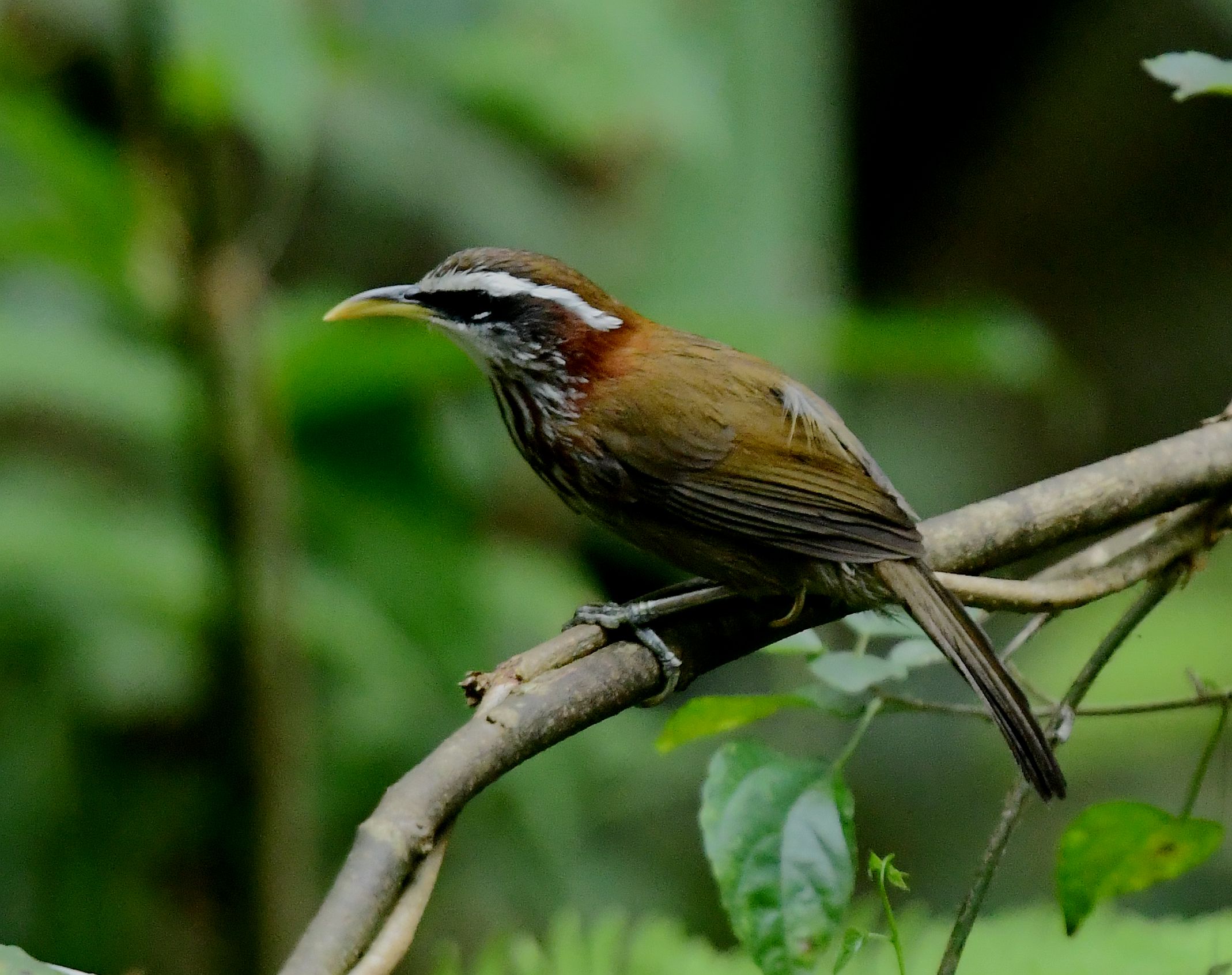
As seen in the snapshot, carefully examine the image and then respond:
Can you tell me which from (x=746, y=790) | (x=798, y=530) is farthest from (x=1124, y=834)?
(x=798, y=530)

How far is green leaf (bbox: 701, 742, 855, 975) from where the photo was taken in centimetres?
182

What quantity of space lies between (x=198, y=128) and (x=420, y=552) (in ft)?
4.59

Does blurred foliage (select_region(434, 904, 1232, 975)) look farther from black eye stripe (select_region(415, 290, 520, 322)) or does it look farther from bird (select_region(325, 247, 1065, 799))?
black eye stripe (select_region(415, 290, 520, 322))

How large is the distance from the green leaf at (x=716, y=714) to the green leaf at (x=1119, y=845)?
0.39m

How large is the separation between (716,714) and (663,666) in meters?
0.10

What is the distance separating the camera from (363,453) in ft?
14.7

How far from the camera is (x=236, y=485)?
3.88m

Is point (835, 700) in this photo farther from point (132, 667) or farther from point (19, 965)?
point (132, 667)

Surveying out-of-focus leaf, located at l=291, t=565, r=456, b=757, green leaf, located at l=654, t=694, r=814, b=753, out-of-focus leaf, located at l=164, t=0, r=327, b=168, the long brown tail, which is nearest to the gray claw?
green leaf, located at l=654, t=694, r=814, b=753

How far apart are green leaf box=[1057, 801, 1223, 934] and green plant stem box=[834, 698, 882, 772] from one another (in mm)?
294

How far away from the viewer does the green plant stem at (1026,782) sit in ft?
5.50

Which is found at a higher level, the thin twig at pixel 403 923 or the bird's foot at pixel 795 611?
the bird's foot at pixel 795 611

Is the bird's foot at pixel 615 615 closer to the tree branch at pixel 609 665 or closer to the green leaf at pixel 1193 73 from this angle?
the tree branch at pixel 609 665

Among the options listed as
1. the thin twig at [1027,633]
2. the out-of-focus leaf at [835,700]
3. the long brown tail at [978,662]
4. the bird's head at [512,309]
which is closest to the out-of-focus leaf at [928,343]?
the bird's head at [512,309]
